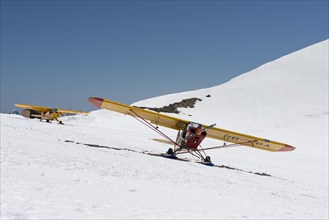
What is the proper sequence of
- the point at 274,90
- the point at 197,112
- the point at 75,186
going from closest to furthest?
the point at 75,186
the point at 197,112
the point at 274,90

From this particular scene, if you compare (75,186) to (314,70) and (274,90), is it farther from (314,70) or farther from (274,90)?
(314,70)

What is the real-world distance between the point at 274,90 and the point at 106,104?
4752cm

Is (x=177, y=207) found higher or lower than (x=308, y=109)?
lower

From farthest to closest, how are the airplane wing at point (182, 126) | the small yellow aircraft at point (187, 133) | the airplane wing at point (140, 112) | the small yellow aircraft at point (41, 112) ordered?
1. the small yellow aircraft at point (41, 112)
2. the airplane wing at point (182, 126)
3. the small yellow aircraft at point (187, 133)
4. the airplane wing at point (140, 112)

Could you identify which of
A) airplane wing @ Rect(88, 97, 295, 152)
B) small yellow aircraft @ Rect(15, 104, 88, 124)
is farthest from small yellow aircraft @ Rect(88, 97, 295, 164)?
small yellow aircraft @ Rect(15, 104, 88, 124)

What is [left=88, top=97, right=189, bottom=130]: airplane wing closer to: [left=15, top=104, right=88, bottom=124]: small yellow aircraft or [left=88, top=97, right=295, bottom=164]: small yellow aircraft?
[left=88, top=97, right=295, bottom=164]: small yellow aircraft

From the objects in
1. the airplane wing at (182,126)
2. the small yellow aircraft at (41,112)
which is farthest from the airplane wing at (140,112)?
the small yellow aircraft at (41,112)

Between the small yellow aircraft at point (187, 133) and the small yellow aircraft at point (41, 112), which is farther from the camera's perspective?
the small yellow aircraft at point (41, 112)

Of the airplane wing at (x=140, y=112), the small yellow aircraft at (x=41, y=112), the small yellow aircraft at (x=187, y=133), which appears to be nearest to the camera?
the airplane wing at (x=140, y=112)

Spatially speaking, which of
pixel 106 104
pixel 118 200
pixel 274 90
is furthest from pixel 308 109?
pixel 118 200

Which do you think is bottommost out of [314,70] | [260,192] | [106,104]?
[260,192]

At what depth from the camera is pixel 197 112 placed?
48.2 m

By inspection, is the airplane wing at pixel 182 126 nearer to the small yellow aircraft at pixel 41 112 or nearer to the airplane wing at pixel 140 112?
the airplane wing at pixel 140 112

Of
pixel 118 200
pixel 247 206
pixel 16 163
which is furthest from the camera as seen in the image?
pixel 16 163
